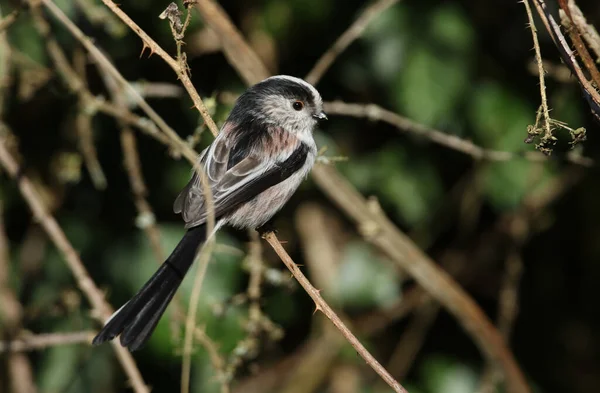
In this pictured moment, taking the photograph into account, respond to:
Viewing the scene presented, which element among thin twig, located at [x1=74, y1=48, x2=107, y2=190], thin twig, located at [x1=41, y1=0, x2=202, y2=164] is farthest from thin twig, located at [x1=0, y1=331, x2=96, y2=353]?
thin twig, located at [x1=41, y1=0, x2=202, y2=164]

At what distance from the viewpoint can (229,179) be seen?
309cm

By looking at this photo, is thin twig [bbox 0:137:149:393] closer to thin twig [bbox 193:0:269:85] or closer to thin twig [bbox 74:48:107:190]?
thin twig [bbox 74:48:107:190]

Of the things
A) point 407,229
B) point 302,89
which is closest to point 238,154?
point 302,89

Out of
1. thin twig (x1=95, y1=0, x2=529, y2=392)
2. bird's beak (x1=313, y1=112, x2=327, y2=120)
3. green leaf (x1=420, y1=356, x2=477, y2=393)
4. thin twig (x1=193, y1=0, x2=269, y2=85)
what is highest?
thin twig (x1=193, y1=0, x2=269, y2=85)

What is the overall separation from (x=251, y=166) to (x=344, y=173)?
1.19m

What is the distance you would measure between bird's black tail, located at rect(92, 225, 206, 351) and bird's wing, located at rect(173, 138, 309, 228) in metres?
0.15

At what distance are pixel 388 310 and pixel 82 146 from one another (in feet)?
5.97

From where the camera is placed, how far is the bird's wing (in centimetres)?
301

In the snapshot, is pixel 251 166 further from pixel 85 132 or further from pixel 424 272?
pixel 424 272

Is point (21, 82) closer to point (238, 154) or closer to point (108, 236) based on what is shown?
point (108, 236)

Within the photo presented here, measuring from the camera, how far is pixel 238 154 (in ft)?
10.4

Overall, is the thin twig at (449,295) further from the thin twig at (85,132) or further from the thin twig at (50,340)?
the thin twig at (50,340)

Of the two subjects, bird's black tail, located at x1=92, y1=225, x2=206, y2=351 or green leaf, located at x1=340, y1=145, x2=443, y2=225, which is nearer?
bird's black tail, located at x1=92, y1=225, x2=206, y2=351

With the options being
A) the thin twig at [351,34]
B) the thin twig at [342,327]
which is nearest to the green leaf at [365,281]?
the thin twig at [351,34]
